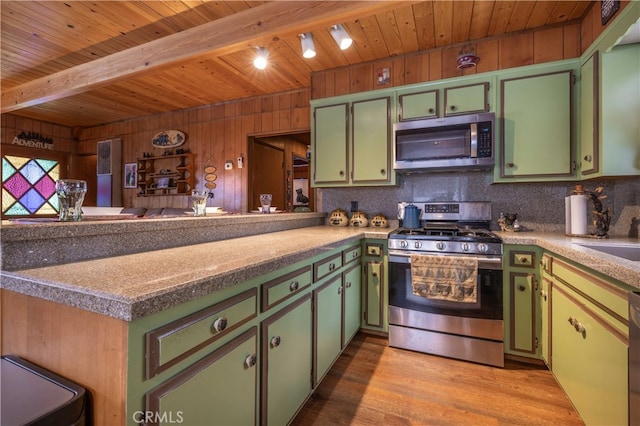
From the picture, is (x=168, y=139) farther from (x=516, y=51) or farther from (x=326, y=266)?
(x=516, y=51)

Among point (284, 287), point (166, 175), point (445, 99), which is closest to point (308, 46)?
point (445, 99)

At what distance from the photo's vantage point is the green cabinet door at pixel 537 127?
2230 millimetres

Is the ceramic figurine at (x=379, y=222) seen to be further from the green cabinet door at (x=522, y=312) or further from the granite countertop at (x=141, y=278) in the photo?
the granite countertop at (x=141, y=278)

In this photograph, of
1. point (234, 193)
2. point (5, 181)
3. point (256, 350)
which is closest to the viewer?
point (256, 350)

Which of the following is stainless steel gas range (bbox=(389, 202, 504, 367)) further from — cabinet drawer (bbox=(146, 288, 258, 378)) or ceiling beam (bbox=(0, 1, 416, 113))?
ceiling beam (bbox=(0, 1, 416, 113))

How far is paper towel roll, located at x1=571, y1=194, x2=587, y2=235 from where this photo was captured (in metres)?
2.03

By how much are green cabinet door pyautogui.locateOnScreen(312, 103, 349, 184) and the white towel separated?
116 cm

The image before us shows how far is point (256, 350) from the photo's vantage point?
1.13m

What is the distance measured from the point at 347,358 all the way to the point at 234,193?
3.11m

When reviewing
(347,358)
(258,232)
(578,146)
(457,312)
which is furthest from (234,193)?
(578,146)

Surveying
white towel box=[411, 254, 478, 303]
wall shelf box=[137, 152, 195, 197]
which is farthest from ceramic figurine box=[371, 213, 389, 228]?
wall shelf box=[137, 152, 195, 197]

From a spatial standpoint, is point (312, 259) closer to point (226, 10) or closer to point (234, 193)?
point (226, 10)

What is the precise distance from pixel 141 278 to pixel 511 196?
2.82 metres

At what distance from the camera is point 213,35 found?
2295 mm
